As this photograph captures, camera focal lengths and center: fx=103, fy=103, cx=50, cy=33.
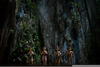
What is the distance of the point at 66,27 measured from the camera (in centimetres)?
1112

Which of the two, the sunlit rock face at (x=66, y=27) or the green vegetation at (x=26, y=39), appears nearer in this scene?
the green vegetation at (x=26, y=39)

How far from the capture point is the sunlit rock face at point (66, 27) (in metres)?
10.3

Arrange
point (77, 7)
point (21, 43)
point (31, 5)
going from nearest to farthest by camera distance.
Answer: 1. point (21, 43)
2. point (31, 5)
3. point (77, 7)

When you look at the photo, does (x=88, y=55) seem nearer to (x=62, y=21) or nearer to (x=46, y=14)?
(x=62, y=21)

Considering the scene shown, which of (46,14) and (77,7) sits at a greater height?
(77,7)

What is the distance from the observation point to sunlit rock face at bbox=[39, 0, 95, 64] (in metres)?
10.3

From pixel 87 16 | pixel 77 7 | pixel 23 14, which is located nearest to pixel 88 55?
pixel 87 16

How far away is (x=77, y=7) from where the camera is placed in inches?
463

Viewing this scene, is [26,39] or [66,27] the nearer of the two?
[26,39]

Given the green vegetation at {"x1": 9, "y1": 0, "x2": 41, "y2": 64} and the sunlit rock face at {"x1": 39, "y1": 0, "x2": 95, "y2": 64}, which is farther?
the sunlit rock face at {"x1": 39, "y1": 0, "x2": 95, "y2": 64}

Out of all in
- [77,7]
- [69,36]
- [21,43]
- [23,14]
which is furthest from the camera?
[77,7]

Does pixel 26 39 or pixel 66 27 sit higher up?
pixel 66 27

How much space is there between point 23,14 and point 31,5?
1497mm

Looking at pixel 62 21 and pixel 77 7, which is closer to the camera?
pixel 62 21
